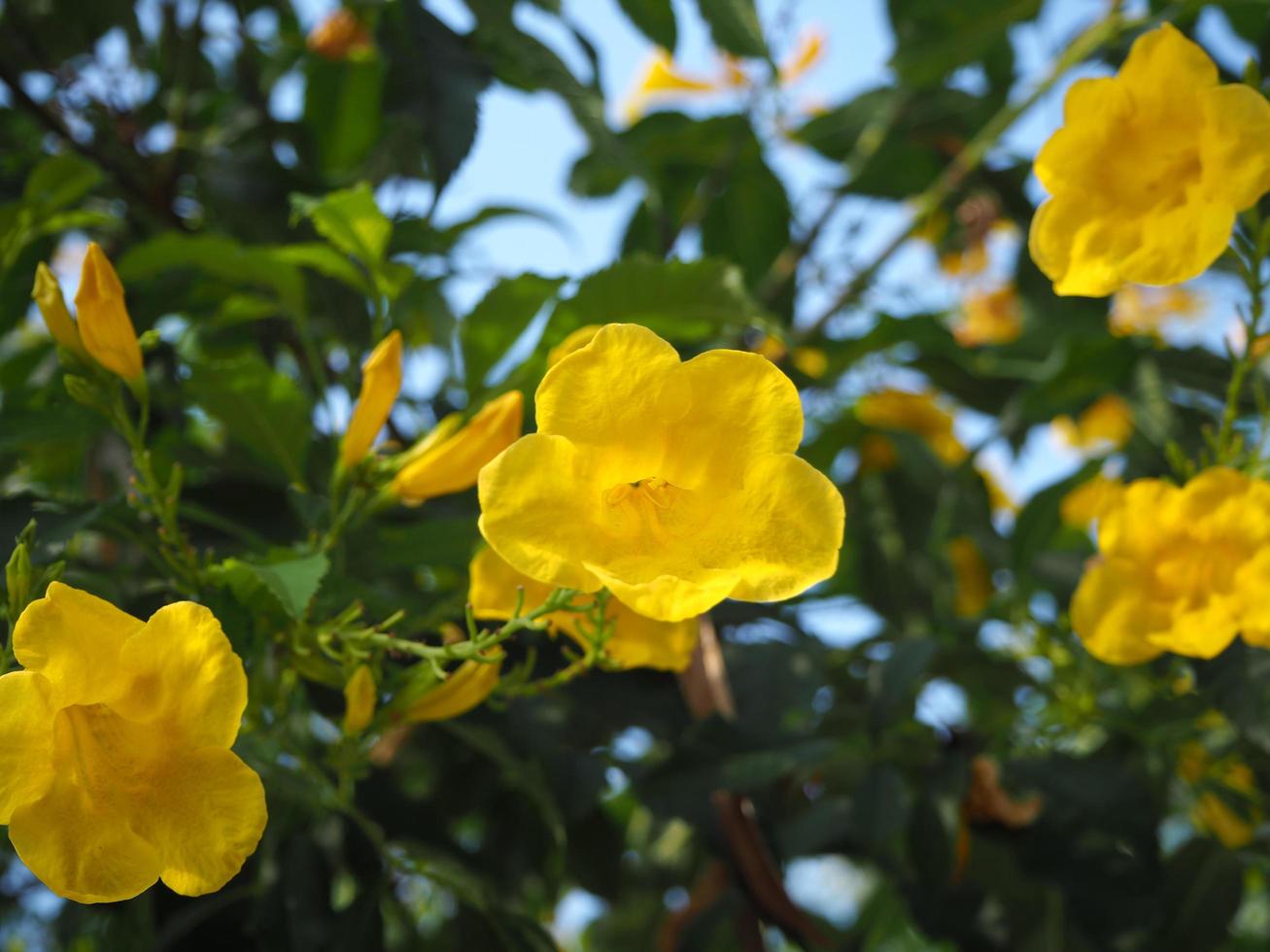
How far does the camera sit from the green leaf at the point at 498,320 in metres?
1.38

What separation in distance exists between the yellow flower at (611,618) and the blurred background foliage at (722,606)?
146mm

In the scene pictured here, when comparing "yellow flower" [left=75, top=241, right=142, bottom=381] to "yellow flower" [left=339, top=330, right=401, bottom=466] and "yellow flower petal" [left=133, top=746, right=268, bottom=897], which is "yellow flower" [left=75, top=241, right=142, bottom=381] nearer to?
"yellow flower" [left=339, top=330, right=401, bottom=466]

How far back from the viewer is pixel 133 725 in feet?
2.92

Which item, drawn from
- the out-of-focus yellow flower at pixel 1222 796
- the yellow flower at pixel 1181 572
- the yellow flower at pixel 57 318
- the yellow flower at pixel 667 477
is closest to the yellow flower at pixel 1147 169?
the yellow flower at pixel 1181 572

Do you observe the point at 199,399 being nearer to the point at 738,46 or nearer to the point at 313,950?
the point at 313,950

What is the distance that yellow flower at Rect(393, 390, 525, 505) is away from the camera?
1111mm

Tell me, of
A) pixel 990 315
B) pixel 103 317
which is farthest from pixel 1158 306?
pixel 103 317

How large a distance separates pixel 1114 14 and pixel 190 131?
1640 millimetres

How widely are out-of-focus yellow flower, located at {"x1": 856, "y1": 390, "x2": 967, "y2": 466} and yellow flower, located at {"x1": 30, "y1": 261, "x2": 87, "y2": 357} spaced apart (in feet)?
5.17

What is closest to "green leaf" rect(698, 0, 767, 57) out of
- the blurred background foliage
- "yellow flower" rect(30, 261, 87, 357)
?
the blurred background foliage

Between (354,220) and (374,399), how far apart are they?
24 cm

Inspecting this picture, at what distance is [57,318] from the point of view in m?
1.07

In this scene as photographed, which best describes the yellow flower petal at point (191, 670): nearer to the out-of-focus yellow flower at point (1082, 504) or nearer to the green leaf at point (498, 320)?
the green leaf at point (498, 320)

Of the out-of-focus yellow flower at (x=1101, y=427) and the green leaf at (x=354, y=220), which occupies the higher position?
the green leaf at (x=354, y=220)
